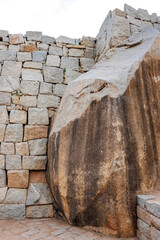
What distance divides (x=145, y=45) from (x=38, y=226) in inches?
147

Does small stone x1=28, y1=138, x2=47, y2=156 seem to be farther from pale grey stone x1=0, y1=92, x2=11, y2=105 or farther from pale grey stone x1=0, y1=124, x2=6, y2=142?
pale grey stone x1=0, y1=92, x2=11, y2=105

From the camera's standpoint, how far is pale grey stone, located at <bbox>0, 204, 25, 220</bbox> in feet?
11.9

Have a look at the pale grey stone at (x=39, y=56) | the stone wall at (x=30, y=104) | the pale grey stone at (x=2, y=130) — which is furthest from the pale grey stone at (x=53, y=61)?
the pale grey stone at (x=2, y=130)

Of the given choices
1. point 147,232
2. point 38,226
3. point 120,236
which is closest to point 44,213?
point 38,226

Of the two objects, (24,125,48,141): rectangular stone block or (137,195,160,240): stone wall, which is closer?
(137,195,160,240): stone wall

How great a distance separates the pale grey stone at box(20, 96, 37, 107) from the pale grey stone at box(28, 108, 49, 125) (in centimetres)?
13

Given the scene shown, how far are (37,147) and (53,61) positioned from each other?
7.09 ft

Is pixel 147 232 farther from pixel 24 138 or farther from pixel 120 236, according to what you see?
pixel 24 138

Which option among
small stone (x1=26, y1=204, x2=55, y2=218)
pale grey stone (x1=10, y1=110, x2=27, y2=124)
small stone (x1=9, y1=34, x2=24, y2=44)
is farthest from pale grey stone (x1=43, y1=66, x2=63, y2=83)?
small stone (x1=26, y1=204, x2=55, y2=218)

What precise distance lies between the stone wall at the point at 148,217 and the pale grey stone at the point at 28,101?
115 inches

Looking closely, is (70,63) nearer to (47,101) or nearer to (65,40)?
(65,40)

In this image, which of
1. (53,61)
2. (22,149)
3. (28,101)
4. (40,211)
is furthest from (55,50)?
(40,211)

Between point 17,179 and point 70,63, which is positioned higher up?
point 70,63

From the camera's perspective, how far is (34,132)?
13.6 ft
